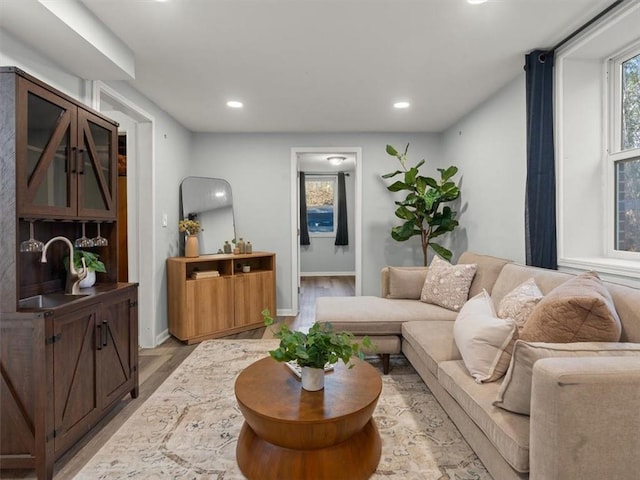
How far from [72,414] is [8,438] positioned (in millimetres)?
244

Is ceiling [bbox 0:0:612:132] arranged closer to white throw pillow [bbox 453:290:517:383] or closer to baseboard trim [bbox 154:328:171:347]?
white throw pillow [bbox 453:290:517:383]

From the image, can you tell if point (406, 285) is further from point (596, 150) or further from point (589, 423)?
point (589, 423)

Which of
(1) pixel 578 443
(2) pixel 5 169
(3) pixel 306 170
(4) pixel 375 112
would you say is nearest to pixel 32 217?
(2) pixel 5 169

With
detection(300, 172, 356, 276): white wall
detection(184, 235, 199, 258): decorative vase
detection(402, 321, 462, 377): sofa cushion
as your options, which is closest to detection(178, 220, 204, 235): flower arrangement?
detection(184, 235, 199, 258): decorative vase

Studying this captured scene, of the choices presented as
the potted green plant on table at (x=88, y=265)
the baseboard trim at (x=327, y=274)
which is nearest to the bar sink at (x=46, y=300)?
the potted green plant on table at (x=88, y=265)

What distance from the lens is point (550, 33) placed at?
225cm

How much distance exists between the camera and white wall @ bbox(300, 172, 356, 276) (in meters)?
8.48

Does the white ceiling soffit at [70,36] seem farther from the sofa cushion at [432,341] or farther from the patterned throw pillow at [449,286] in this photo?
the patterned throw pillow at [449,286]

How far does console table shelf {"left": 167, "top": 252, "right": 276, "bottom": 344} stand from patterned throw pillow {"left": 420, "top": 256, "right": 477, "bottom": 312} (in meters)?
1.99

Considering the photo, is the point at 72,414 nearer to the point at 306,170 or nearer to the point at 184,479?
the point at 184,479

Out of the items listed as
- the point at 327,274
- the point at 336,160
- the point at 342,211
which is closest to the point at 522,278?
the point at 336,160

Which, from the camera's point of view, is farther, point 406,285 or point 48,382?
point 406,285

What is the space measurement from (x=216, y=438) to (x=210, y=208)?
3008 millimetres

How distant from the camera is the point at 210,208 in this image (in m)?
4.37
